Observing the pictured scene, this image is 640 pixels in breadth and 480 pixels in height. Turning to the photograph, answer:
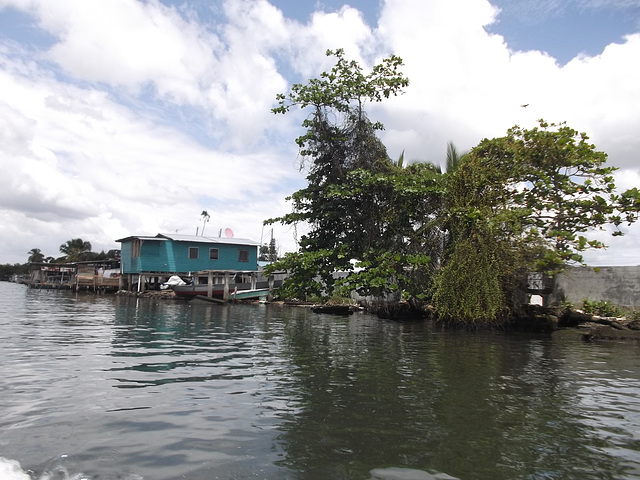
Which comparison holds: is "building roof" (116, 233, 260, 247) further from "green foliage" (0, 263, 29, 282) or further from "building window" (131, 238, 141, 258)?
"green foliage" (0, 263, 29, 282)

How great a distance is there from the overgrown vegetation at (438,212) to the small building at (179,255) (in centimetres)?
2146

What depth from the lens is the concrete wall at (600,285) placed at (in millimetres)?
14273

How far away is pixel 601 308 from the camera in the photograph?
14656 millimetres

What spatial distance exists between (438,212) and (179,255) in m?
28.4

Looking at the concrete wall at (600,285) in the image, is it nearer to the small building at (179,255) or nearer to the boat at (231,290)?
the boat at (231,290)

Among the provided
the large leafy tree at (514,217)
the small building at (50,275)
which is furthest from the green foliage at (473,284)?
the small building at (50,275)

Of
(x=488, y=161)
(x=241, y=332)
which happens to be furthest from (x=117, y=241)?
(x=488, y=161)

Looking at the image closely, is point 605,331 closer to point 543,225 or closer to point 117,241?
point 543,225

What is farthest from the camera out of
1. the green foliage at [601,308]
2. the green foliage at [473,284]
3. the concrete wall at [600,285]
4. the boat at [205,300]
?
the boat at [205,300]

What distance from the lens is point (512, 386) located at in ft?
24.1

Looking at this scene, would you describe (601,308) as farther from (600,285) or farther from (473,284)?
(473,284)

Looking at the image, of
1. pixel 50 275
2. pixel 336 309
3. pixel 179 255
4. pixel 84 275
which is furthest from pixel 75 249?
pixel 336 309

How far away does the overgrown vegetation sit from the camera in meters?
14.8

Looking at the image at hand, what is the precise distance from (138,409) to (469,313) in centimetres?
1139
